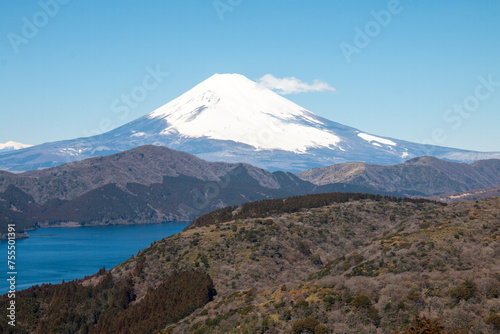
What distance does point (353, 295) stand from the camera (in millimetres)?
59750

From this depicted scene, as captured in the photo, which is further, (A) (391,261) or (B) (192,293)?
(B) (192,293)

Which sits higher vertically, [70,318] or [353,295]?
A: [353,295]

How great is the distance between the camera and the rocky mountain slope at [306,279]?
54.1m

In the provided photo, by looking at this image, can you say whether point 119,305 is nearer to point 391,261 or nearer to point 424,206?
point 391,261

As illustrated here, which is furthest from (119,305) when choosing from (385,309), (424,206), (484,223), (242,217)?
(424,206)

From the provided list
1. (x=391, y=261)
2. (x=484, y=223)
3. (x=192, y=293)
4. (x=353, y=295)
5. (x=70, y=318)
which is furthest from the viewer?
(x=70, y=318)

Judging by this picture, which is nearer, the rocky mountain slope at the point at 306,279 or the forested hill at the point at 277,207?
the rocky mountain slope at the point at 306,279

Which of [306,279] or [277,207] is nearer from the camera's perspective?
[306,279]

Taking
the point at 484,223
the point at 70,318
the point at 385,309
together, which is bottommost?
the point at 70,318

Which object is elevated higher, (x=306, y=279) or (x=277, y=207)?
(x=277, y=207)

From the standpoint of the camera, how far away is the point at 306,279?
85.6 meters

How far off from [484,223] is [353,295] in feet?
125

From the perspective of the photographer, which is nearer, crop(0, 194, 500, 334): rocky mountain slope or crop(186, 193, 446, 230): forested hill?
crop(0, 194, 500, 334): rocky mountain slope

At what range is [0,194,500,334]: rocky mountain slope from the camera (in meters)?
54.1
